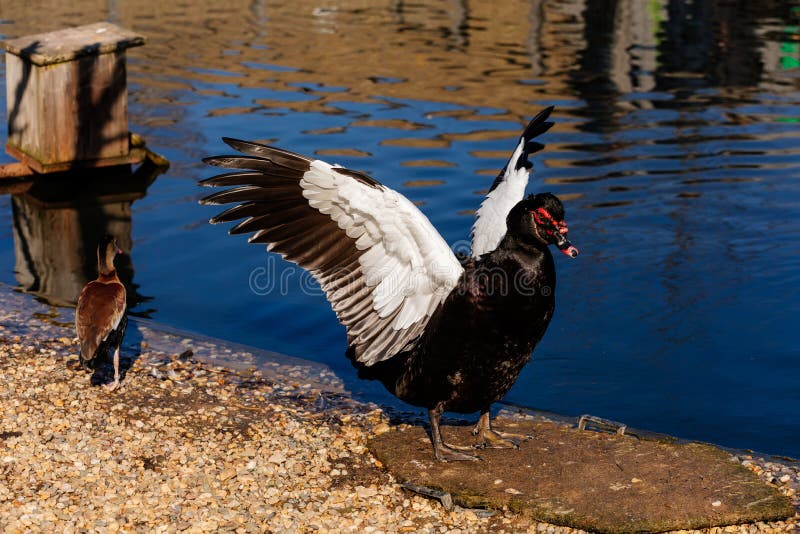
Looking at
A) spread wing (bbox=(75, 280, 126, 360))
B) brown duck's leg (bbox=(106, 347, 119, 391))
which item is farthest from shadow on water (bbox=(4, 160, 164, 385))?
brown duck's leg (bbox=(106, 347, 119, 391))

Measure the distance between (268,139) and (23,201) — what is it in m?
3.09

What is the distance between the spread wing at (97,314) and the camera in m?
6.32

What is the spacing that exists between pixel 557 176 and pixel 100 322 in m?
6.63

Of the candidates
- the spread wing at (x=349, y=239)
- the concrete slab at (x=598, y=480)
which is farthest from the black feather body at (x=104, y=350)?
the concrete slab at (x=598, y=480)

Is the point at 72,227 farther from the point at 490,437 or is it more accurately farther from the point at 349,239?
the point at 490,437

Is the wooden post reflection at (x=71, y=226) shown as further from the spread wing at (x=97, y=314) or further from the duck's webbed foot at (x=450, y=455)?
the duck's webbed foot at (x=450, y=455)

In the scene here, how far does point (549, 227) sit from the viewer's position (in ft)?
17.3

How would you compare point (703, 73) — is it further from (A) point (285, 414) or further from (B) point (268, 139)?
(A) point (285, 414)

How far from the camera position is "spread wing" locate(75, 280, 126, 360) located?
632 centimetres

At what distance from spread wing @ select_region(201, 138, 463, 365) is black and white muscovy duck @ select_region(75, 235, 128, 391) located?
4.55ft

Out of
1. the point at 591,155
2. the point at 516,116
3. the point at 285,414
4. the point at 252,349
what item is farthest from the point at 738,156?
the point at 285,414

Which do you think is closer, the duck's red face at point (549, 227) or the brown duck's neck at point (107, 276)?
the duck's red face at point (549, 227)

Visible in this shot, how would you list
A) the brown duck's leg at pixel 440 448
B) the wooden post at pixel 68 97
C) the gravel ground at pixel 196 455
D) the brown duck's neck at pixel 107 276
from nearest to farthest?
the gravel ground at pixel 196 455
the brown duck's leg at pixel 440 448
the brown duck's neck at pixel 107 276
the wooden post at pixel 68 97

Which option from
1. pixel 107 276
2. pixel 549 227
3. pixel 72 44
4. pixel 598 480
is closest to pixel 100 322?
pixel 107 276
